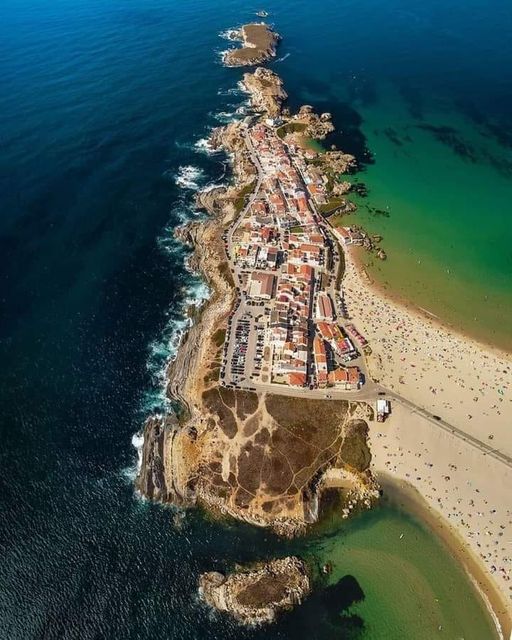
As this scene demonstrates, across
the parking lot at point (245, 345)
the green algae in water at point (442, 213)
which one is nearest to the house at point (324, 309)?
the parking lot at point (245, 345)

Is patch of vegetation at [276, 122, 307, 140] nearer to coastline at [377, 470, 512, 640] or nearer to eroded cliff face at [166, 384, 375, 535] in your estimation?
eroded cliff face at [166, 384, 375, 535]

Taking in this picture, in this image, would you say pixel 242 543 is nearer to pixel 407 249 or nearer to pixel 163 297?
pixel 163 297

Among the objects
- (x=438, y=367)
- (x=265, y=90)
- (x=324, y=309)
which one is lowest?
(x=438, y=367)

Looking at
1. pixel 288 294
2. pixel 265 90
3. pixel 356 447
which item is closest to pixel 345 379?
pixel 356 447

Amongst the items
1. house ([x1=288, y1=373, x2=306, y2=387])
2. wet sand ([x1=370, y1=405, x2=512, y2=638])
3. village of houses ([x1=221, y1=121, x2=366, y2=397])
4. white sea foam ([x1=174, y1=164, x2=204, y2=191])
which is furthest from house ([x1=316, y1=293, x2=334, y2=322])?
white sea foam ([x1=174, y1=164, x2=204, y2=191])

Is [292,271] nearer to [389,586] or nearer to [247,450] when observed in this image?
[247,450]

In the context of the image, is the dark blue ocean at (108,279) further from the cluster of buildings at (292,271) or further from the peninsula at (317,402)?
the cluster of buildings at (292,271)
